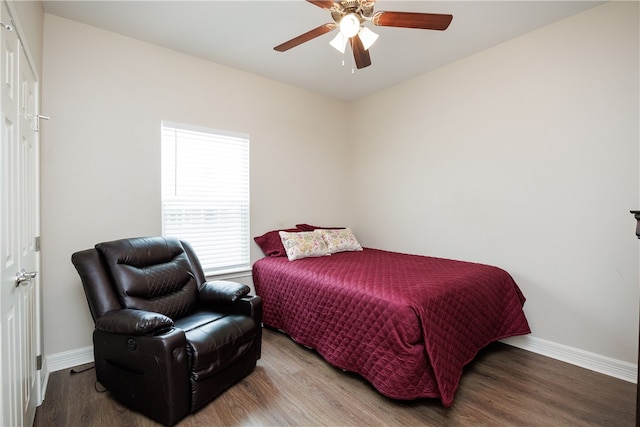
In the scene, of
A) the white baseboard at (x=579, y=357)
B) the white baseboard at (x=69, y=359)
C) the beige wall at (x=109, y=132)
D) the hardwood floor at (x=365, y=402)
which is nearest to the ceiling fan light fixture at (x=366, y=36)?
the beige wall at (x=109, y=132)

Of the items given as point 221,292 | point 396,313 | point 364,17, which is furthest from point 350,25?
point 221,292

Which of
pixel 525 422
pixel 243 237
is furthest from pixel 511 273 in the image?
pixel 243 237

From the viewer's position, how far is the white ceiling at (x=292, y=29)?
232cm

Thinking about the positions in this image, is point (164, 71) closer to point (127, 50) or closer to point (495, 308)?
point (127, 50)

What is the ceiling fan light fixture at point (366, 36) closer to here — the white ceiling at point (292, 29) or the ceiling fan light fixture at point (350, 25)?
the ceiling fan light fixture at point (350, 25)

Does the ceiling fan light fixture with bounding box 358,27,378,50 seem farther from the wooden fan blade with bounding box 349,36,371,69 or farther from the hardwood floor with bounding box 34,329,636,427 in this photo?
the hardwood floor with bounding box 34,329,636,427

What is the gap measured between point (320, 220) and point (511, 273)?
2218 mm

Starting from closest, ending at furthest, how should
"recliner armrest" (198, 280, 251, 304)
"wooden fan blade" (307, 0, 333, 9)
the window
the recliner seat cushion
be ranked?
"wooden fan blade" (307, 0, 333, 9) < the recliner seat cushion < "recliner armrest" (198, 280, 251, 304) < the window

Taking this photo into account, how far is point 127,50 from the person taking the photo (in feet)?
8.91

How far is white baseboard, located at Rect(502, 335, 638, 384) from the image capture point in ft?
7.40

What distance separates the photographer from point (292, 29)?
8.57 feet

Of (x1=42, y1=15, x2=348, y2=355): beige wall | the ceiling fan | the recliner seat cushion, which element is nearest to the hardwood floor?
the recliner seat cushion

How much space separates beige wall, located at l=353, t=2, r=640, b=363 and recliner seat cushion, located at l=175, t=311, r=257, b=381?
224 cm

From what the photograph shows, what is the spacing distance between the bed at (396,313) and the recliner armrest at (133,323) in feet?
3.77
